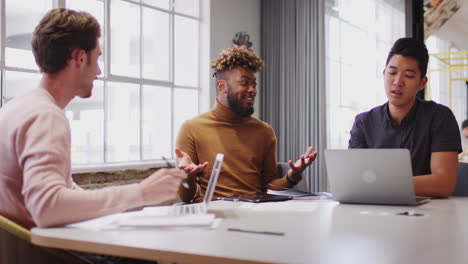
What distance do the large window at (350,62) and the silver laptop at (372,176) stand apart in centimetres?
342

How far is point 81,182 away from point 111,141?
0.55 m

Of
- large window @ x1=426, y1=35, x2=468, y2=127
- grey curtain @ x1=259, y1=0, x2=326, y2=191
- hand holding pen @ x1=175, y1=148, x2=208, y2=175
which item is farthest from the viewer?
large window @ x1=426, y1=35, x2=468, y2=127

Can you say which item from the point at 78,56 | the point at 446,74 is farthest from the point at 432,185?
the point at 446,74

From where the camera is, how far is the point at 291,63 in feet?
17.6

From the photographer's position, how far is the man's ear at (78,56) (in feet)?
4.87

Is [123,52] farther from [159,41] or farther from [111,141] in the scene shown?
[111,141]

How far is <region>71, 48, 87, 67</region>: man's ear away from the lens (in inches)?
58.4

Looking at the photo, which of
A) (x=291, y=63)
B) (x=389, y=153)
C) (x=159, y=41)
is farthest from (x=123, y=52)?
(x=389, y=153)

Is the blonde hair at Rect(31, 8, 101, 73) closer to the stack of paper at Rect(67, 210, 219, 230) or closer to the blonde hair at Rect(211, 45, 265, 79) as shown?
the stack of paper at Rect(67, 210, 219, 230)

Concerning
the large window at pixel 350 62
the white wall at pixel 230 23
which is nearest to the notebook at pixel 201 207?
the white wall at pixel 230 23

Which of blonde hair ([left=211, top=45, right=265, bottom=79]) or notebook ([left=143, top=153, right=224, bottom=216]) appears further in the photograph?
blonde hair ([left=211, top=45, right=265, bottom=79])

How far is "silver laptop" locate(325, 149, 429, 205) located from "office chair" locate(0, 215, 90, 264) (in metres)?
1.04

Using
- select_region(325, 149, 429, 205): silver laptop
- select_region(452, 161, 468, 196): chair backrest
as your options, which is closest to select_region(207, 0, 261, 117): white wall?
select_region(452, 161, 468, 196): chair backrest

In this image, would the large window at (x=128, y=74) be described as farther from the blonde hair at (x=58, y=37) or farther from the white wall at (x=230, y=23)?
the blonde hair at (x=58, y=37)
